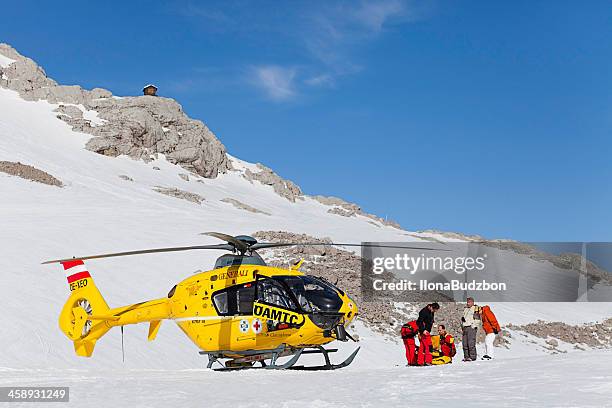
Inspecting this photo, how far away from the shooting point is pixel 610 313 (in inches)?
1393

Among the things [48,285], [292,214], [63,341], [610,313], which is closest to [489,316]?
[63,341]

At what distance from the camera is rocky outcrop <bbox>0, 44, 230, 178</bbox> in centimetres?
7219

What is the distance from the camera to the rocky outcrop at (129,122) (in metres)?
72.2

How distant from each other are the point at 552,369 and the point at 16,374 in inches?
348

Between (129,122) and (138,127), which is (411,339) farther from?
(129,122)

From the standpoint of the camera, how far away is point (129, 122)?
74.9m

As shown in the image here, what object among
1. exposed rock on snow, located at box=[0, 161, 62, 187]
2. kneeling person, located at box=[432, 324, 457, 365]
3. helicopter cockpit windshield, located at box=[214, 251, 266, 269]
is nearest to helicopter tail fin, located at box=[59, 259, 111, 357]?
helicopter cockpit windshield, located at box=[214, 251, 266, 269]

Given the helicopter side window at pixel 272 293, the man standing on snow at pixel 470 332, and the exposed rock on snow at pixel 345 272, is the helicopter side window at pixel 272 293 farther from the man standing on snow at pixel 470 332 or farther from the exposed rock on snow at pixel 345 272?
the exposed rock on snow at pixel 345 272

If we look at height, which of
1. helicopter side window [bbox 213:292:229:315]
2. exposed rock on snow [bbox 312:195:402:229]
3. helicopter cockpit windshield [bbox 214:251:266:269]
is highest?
exposed rock on snow [bbox 312:195:402:229]

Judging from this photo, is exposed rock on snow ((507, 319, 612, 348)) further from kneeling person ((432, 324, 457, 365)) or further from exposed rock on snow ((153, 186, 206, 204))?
exposed rock on snow ((153, 186, 206, 204))

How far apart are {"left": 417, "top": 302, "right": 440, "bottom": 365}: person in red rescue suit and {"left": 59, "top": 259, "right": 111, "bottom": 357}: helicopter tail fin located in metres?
7.08

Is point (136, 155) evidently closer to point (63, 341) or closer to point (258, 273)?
point (63, 341)

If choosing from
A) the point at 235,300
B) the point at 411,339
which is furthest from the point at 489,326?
the point at 235,300

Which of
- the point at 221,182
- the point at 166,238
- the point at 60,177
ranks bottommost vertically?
the point at 166,238
